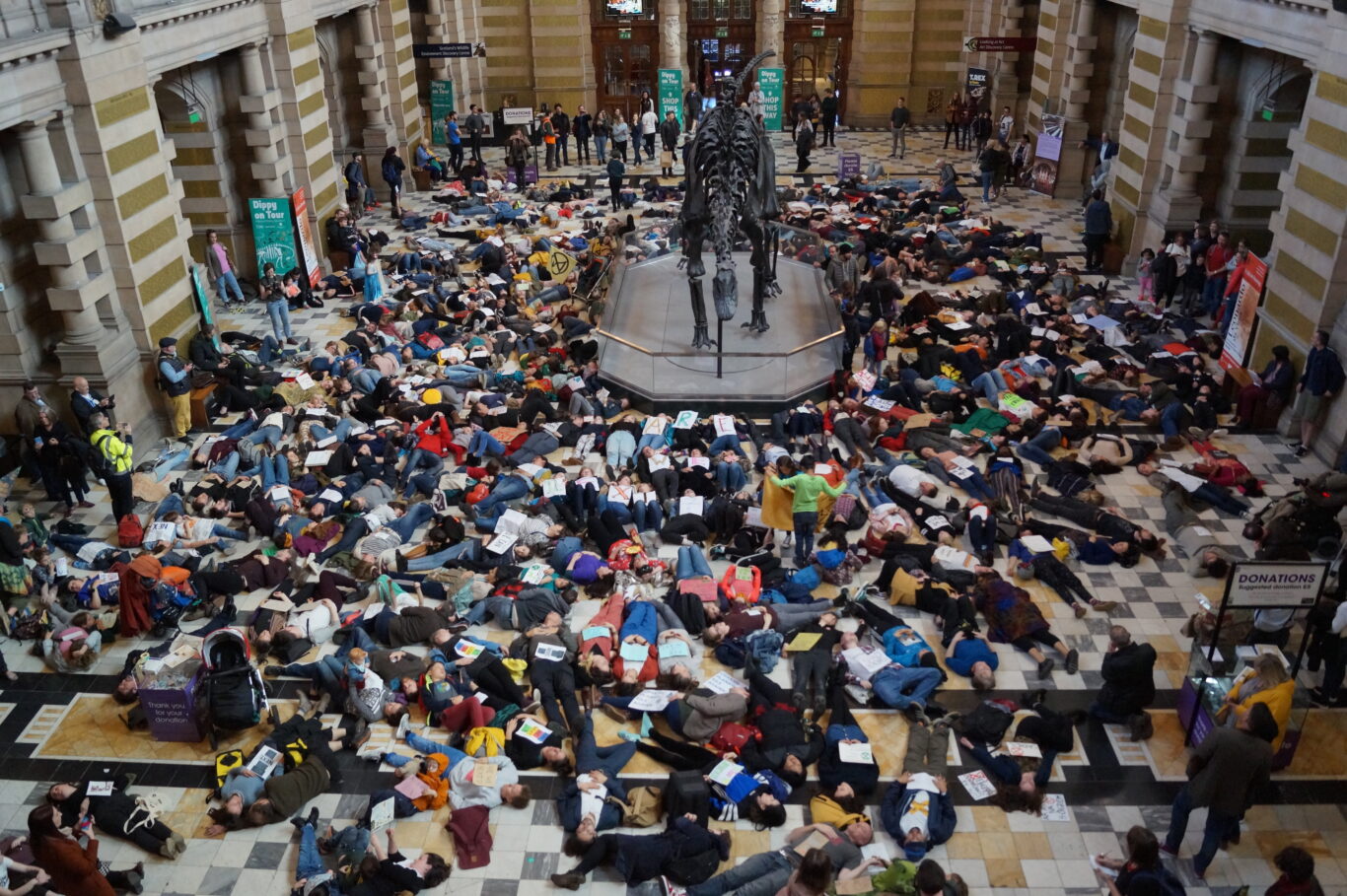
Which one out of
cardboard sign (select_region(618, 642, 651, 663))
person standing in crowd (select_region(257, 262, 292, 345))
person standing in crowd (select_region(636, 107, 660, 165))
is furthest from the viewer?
person standing in crowd (select_region(636, 107, 660, 165))

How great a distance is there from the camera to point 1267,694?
411 inches

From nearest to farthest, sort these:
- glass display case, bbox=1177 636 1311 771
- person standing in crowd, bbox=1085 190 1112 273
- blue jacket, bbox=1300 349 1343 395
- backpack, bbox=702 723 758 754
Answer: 1. glass display case, bbox=1177 636 1311 771
2. backpack, bbox=702 723 758 754
3. blue jacket, bbox=1300 349 1343 395
4. person standing in crowd, bbox=1085 190 1112 273

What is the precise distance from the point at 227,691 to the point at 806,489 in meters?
7.39

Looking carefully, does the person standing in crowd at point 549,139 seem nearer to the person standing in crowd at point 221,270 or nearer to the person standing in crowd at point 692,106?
the person standing in crowd at point 692,106

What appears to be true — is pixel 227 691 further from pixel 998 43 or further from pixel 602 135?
pixel 998 43

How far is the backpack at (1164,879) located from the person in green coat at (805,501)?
20.1 feet

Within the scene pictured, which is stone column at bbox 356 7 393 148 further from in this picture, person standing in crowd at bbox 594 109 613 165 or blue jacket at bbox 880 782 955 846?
blue jacket at bbox 880 782 955 846

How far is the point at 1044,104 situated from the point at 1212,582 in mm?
20661

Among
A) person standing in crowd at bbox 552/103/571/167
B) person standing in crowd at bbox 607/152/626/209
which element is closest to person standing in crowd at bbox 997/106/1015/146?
person standing in crowd at bbox 607/152/626/209

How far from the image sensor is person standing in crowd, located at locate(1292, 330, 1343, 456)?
16.3 m

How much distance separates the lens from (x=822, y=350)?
66.2 ft

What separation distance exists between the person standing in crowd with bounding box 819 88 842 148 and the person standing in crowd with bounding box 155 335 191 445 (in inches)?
935

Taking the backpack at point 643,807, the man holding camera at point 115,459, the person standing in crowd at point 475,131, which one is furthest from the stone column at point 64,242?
the person standing in crowd at point 475,131

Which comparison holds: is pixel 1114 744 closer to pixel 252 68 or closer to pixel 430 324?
pixel 430 324
